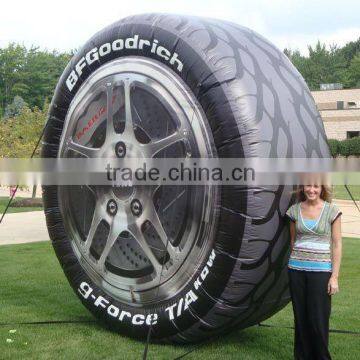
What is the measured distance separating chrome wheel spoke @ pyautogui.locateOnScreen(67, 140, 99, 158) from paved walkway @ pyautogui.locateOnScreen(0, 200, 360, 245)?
5.94 m

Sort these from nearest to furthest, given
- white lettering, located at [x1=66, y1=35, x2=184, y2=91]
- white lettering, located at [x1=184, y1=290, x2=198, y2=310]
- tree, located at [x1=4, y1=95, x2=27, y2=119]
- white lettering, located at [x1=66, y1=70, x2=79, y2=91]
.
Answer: white lettering, located at [x1=184, y1=290, x2=198, y2=310], white lettering, located at [x1=66, y1=35, x2=184, y2=91], white lettering, located at [x1=66, y1=70, x2=79, y2=91], tree, located at [x1=4, y1=95, x2=27, y2=119]

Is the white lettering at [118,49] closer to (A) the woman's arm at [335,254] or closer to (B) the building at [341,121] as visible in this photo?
(A) the woman's arm at [335,254]

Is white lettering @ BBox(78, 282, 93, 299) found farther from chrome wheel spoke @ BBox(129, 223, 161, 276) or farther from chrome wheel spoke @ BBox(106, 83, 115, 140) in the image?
chrome wheel spoke @ BBox(106, 83, 115, 140)

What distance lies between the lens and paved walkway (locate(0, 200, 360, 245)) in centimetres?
1112

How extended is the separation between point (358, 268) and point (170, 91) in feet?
15.7

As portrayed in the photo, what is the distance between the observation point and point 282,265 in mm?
4004

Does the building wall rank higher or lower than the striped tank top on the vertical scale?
higher

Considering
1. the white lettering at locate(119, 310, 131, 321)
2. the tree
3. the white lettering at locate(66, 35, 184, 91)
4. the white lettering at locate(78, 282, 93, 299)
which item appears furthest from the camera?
the tree

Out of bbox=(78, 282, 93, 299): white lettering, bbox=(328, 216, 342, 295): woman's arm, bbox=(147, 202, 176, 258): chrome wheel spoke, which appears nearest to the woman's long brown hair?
bbox=(328, 216, 342, 295): woman's arm

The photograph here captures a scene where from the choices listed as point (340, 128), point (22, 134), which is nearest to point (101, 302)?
point (22, 134)

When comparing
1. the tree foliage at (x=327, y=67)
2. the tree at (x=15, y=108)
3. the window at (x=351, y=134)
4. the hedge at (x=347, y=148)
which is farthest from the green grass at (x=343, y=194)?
the tree foliage at (x=327, y=67)

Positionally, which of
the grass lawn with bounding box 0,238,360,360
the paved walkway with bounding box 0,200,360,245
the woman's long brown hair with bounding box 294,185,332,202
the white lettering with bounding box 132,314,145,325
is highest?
the woman's long brown hair with bounding box 294,185,332,202

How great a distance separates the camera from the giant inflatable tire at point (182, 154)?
3850 millimetres

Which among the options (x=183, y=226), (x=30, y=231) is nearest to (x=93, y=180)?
(x=183, y=226)
